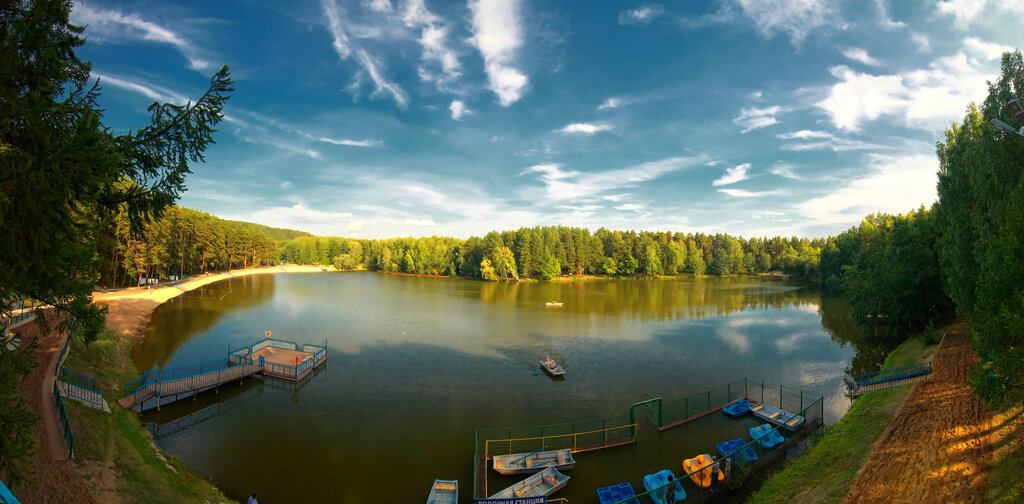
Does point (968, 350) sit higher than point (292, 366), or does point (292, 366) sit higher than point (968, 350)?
point (968, 350)

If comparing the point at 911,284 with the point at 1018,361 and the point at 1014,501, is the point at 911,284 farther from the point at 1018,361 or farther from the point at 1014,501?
the point at 1014,501

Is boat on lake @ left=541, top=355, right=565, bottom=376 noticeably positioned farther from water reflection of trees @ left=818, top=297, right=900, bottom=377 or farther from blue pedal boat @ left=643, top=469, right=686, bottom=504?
water reflection of trees @ left=818, top=297, right=900, bottom=377

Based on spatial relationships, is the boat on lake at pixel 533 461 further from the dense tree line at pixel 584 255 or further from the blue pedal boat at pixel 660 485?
the dense tree line at pixel 584 255

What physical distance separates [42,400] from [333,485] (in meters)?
9.39

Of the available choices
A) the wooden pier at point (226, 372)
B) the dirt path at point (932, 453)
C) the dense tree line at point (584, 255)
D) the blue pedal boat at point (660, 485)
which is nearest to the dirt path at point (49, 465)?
the wooden pier at point (226, 372)

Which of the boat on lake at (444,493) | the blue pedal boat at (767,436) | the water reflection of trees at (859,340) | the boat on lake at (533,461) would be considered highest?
the water reflection of trees at (859,340)

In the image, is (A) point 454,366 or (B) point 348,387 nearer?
(B) point 348,387

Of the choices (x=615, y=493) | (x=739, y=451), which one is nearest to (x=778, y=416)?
(x=739, y=451)

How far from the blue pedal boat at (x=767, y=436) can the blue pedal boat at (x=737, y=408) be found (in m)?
2.49

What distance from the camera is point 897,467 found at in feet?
39.5

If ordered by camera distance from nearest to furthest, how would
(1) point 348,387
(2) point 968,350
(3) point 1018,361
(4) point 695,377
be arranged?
(3) point 1018,361, (2) point 968,350, (1) point 348,387, (4) point 695,377

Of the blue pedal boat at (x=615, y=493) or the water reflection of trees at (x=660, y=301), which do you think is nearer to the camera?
the blue pedal boat at (x=615, y=493)

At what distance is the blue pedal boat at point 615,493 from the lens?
1328cm

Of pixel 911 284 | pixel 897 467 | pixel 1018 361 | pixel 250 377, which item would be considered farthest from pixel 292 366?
pixel 911 284
